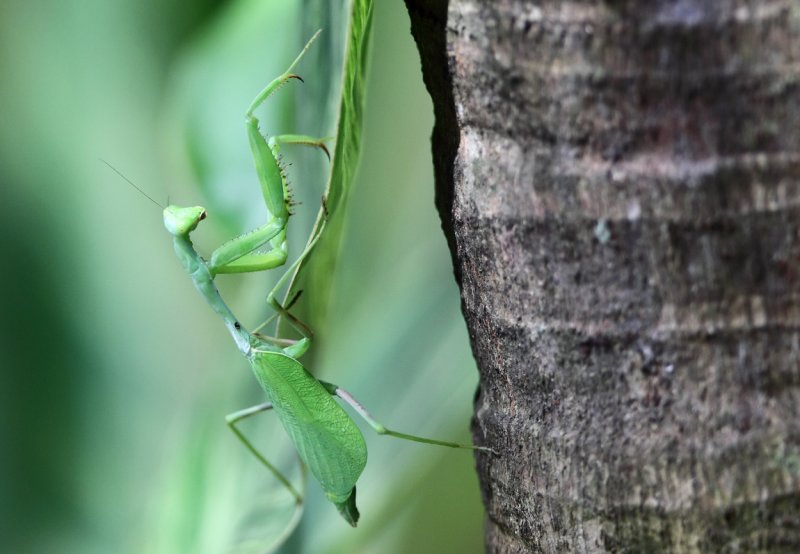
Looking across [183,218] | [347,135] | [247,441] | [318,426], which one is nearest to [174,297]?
[247,441]

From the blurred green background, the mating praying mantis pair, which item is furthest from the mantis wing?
the blurred green background

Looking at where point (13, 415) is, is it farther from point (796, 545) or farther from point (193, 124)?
point (796, 545)

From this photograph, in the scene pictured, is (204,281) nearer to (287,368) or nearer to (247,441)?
(287,368)

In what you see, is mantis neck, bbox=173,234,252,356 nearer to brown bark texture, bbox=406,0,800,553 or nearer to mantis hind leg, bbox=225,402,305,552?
mantis hind leg, bbox=225,402,305,552

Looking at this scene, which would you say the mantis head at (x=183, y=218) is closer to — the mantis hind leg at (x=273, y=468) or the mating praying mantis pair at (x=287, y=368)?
the mating praying mantis pair at (x=287, y=368)

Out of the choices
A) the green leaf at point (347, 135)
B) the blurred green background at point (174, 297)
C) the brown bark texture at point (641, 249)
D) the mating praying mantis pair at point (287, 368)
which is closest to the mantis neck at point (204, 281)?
the mating praying mantis pair at point (287, 368)

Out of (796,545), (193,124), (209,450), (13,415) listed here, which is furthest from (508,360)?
(13,415)
